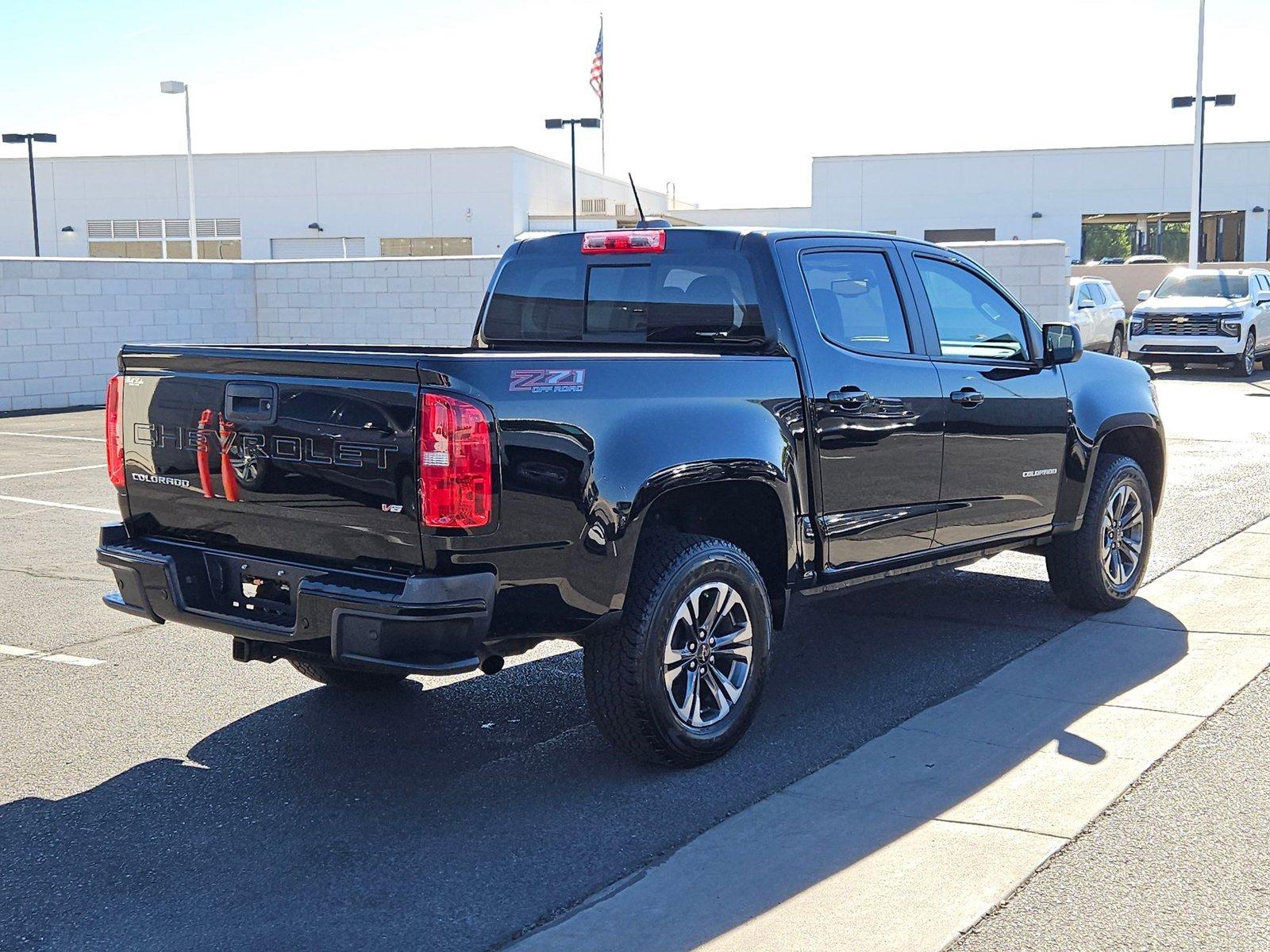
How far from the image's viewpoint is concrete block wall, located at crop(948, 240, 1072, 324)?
19688mm

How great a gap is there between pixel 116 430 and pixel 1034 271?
16696 millimetres

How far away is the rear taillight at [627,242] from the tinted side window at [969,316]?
1290 millimetres

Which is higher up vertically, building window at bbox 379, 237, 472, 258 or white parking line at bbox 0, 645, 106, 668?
building window at bbox 379, 237, 472, 258

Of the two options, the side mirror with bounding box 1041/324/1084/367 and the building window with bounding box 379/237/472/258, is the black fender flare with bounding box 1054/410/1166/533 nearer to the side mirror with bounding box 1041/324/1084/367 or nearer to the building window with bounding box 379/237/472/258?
the side mirror with bounding box 1041/324/1084/367

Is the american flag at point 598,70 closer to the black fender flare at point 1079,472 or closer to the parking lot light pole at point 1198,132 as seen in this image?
the parking lot light pole at point 1198,132

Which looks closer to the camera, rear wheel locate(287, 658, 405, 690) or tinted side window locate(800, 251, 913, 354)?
tinted side window locate(800, 251, 913, 354)

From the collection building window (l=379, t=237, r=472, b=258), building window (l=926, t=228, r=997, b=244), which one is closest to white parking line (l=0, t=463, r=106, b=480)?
building window (l=379, t=237, r=472, b=258)

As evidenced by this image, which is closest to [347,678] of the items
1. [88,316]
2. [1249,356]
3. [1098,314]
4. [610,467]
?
[610,467]

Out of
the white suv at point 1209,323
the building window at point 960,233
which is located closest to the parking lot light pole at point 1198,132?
the white suv at point 1209,323

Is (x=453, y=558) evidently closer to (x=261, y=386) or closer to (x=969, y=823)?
(x=261, y=386)

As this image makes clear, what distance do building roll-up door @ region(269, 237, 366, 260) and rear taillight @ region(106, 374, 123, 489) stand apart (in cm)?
5094

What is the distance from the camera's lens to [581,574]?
15.0ft

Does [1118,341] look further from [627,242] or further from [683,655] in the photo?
[683,655]

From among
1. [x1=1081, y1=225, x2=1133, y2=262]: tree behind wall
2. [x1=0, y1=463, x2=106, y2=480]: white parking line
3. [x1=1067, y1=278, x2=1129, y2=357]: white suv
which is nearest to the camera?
[x1=0, y1=463, x2=106, y2=480]: white parking line
